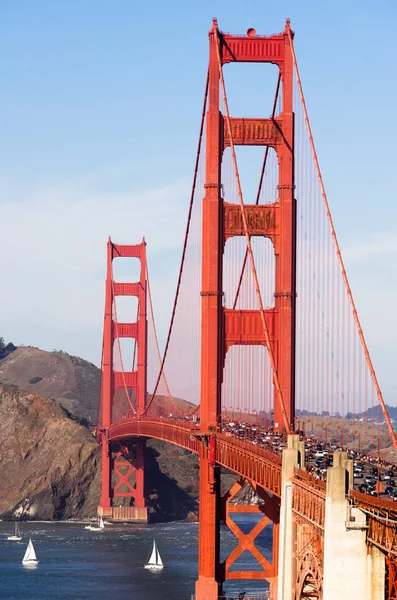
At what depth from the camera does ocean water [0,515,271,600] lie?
278 feet

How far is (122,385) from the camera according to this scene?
436 ft

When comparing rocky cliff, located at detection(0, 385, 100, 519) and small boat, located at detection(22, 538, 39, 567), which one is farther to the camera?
rocky cliff, located at detection(0, 385, 100, 519)

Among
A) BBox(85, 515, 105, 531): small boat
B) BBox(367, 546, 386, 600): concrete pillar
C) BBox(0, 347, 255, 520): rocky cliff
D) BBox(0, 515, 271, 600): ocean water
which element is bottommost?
BBox(0, 515, 271, 600): ocean water

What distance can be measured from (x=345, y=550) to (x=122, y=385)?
→ 9451 centimetres

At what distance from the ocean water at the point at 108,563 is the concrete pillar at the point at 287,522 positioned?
25403 millimetres

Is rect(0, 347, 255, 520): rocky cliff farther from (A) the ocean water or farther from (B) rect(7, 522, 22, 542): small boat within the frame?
(B) rect(7, 522, 22, 542): small boat

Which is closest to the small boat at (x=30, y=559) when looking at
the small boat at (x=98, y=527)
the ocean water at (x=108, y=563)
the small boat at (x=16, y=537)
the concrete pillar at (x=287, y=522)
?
the ocean water at (x=108, y=563)

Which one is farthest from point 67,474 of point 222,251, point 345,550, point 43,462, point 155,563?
point 345,550

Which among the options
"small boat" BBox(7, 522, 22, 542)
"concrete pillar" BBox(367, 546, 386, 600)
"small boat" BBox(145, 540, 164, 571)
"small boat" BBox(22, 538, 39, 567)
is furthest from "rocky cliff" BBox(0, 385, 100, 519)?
"concrete pillar" BBox(367, 546, 386, 600)

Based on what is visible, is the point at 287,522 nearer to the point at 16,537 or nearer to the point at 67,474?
the point at 16,537

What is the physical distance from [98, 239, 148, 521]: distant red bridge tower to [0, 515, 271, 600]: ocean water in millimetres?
5092

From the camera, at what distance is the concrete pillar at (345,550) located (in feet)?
125

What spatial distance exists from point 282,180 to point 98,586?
32065mm

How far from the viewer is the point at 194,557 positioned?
330 ft
